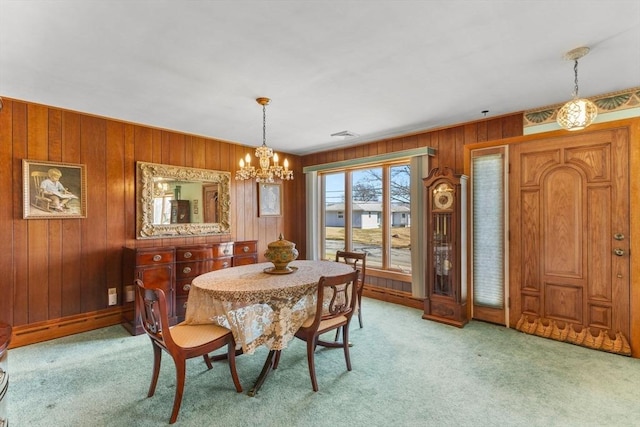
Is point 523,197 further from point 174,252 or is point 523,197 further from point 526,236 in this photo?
point 174,252

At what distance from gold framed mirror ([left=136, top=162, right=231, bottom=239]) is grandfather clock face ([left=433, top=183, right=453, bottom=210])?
116 inches

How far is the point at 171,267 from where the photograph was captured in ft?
11.6

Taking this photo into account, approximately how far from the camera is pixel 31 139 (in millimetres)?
3051

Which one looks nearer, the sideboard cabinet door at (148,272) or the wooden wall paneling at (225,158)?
the sideboard cabinet door at (148,272)

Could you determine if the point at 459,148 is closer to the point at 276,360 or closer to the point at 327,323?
the point at 327,323

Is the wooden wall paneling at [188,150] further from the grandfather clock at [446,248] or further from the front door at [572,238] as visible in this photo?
the front door at [572,238]

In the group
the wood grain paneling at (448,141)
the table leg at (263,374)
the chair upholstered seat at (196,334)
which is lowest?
the table leg at (263,374)

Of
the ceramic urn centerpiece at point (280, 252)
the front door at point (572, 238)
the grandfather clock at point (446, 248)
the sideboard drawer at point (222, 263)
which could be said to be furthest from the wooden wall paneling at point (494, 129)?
the sideboard drawer at point (222, 263)

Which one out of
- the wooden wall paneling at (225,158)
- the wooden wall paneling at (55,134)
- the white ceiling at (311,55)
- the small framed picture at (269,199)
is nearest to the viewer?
the white ceiling at (311,55)

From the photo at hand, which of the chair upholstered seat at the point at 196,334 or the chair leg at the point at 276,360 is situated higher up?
the chair upholstered seat at the point at 196,334

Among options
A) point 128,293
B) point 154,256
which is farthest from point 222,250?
point 128,293

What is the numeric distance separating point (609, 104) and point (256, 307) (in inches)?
148

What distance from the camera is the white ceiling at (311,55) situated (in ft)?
5.58

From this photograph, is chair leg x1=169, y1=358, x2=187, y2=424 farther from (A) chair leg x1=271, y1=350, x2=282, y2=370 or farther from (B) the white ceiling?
(B) the white ceiling
